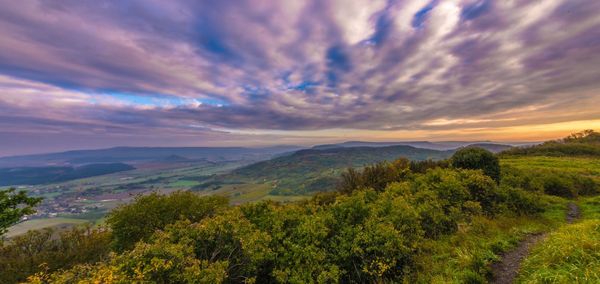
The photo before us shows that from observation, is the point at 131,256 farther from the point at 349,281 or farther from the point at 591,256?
the point at 591,256

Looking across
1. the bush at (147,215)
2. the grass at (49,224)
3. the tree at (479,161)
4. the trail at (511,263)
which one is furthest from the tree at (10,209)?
the grass at (49,224)

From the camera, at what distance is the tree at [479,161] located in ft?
97.1

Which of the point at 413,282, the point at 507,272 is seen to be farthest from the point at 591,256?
the point at 413,282

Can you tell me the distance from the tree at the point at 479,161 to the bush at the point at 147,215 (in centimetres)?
3282

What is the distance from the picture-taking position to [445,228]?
1675 cm

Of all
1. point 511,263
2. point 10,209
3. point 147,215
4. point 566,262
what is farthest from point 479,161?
point 10,209

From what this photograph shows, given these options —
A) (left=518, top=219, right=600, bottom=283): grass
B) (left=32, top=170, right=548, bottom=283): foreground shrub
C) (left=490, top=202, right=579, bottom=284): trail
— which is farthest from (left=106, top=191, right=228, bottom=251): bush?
(left=518, top=219, right=600, bottom=283): grass

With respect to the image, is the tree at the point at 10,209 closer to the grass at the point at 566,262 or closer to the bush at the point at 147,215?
the bush at the point at 147,215

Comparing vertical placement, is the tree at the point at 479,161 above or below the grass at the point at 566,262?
above

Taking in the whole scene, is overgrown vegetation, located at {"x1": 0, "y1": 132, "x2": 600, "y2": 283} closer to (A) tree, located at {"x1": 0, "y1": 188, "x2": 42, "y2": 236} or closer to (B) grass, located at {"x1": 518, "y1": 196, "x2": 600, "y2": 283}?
(B) grass, located at {"x1": 518, "y1": 196, "x2": 600, "y2": 283}

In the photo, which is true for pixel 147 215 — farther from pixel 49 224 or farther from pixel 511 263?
pixel 49 224

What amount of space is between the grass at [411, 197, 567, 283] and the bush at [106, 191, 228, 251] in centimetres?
2032

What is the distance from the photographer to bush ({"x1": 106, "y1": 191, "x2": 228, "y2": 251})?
2459 cm

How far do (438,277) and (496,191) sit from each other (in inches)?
657
